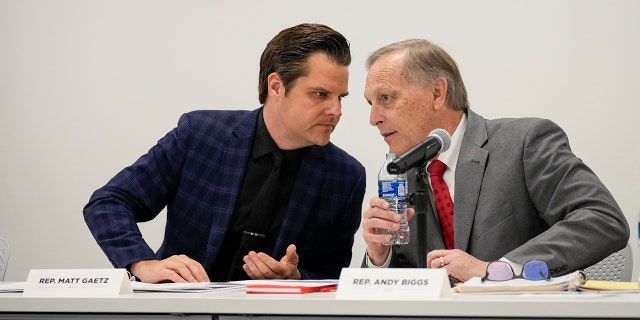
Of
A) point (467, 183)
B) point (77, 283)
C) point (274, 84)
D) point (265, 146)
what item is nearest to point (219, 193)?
point (265, 146)

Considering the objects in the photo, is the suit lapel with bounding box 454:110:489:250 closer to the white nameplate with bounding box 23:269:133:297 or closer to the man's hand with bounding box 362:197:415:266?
the man's hand with bounding box 362:197:415:266

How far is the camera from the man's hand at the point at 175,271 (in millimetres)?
2289

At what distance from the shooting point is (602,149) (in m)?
3.42

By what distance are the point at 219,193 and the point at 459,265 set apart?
3.50 feet

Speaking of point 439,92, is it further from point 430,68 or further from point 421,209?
point 421,209

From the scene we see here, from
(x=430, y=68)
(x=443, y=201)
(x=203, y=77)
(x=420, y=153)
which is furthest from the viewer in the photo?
(x=203, y=77)

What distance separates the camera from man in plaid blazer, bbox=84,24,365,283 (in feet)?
9.48

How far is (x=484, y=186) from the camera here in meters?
2.53

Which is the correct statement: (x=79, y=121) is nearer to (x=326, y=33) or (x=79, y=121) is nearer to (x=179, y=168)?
(x=179, y=168)

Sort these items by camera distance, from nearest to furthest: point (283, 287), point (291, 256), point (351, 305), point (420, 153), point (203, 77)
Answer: point (351, 305), point (283, 287), point (420, 153), point (291, 256), point (203, 77)

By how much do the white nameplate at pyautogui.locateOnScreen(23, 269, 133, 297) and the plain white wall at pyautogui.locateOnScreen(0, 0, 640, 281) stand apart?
1.98 m

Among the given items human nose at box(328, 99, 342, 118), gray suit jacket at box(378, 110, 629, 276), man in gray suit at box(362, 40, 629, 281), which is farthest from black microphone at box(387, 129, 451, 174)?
human nose at box(328, 99, 342, 118)

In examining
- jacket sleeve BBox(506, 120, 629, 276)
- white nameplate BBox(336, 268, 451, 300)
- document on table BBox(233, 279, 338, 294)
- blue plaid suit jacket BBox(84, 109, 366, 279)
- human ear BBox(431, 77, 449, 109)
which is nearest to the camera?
white nameplate BBox(336, 268, 451, 300)

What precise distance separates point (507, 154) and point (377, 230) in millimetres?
471
